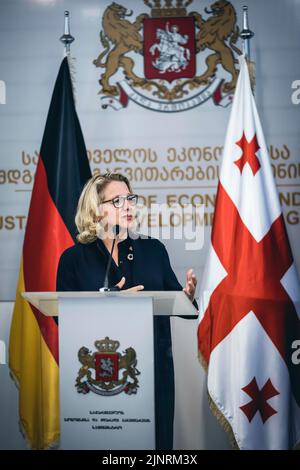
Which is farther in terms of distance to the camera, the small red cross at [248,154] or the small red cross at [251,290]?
the small red cross at [248,154]

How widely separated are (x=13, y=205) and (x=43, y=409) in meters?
1.35

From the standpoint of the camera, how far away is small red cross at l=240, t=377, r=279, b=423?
308 cm

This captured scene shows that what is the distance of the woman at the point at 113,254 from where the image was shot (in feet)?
9.57

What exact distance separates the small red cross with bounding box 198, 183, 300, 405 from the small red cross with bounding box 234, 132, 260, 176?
265mm

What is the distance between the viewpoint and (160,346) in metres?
3.16

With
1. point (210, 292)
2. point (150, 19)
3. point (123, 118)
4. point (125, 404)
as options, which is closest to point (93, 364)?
point (125, 404)

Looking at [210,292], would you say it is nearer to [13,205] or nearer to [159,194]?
[159,194]

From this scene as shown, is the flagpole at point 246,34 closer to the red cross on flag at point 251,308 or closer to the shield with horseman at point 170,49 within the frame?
the shield with horseman at point 170,49

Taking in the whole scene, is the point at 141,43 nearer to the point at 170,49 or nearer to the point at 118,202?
the point at 170,49

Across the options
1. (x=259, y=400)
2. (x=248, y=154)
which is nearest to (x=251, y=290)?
(x=259, y=400)

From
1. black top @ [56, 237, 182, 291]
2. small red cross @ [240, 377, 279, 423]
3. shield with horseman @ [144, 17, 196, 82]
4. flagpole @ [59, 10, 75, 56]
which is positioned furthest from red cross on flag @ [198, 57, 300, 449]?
flagpole @ [59, 10, 75, 56]

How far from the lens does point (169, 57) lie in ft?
12.7

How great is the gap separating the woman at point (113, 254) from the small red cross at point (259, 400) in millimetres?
421

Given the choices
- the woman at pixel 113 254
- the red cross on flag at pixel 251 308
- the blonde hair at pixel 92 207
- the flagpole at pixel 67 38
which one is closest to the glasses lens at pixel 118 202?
the woman at pixel 113 254
